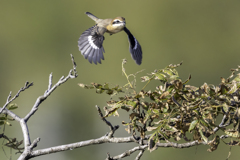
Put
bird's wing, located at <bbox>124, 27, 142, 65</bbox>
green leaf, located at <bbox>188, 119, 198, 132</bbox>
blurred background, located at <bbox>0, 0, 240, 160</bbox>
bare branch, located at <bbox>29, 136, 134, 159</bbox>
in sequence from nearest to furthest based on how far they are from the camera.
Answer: green leaf, located at <bbox>188, 119, 198, 132</bbox> < bare branch, located at <bbox>29, 136, 134, 159</bbox> < bird's wing, located at <bbox>124, 27, 142, 65</bbox> < blurred background, located at <bbox>0, 0, 240, 160</bbox>

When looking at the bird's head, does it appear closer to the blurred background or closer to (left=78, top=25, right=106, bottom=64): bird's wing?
(left=78, top=25, right=106, bottom=64): bird's wing

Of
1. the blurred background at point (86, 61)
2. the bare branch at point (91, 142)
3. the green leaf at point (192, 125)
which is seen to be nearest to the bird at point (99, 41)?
the bare branch at point (91, 142)

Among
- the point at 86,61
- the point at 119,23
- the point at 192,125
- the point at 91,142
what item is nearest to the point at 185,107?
the point at 192,125

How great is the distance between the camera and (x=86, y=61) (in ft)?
39.5

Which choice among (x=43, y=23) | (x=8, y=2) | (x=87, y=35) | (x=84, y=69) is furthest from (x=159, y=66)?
(x=8, y=2)

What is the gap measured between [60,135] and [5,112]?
8470 millimetres

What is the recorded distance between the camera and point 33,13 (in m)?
15.0

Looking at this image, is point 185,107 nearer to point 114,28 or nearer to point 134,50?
point 114,28

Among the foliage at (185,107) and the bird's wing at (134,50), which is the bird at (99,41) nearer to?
the bird's wing at (134,50)

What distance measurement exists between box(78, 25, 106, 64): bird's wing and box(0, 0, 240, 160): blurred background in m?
5.42

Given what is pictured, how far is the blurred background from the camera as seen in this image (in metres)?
11.1

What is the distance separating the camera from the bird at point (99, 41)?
4.56 metres

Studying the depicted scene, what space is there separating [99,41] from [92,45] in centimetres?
15

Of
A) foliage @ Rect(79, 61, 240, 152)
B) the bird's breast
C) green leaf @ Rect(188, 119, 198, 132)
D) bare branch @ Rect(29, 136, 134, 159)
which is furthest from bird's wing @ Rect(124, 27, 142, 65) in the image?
green leaf @ Rect(188, 119, 198, 132)
